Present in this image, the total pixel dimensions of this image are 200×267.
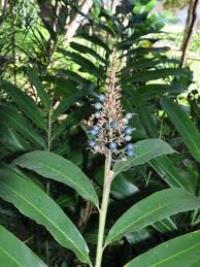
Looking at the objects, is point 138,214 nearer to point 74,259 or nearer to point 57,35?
point 74,259

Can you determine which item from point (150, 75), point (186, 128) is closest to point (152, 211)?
point (186, 128)

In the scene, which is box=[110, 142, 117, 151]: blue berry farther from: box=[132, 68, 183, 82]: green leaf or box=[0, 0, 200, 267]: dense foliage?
box=[132, 68, 183, 82]: green leaf

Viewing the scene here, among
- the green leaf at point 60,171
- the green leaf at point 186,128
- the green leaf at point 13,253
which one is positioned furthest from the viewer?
the green leaf at point 186,128

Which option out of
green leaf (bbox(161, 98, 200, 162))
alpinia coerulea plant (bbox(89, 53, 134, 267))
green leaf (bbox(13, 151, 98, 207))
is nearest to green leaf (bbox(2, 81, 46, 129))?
green leaf (bbox(161, 98, 200, 162))

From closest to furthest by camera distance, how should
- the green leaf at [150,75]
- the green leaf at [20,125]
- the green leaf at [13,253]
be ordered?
1. the green leaf at [13,253]
2. the green leaf at [20,125]
3. the green leaf at [150,75]

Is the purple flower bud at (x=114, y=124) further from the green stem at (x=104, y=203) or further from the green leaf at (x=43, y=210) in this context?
the green leaf at (x=43, y=210)

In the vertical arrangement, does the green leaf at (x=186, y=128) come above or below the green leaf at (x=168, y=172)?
above

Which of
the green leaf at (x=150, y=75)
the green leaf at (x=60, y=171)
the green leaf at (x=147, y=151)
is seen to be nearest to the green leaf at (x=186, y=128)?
the green leaf at (x=147, y=151)
